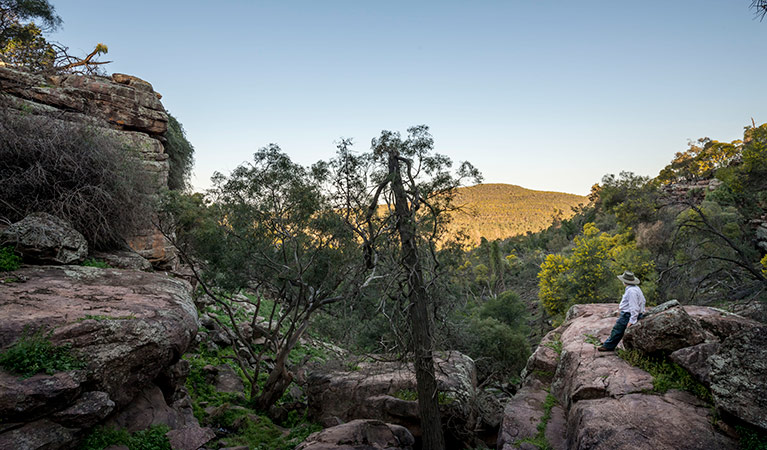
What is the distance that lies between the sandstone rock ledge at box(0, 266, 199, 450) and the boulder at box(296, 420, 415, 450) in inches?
101

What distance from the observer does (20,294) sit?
6090 mm

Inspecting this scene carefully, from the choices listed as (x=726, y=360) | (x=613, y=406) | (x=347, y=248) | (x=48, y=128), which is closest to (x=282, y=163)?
(x=347, y=248)

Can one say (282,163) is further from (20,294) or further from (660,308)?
(660,308)

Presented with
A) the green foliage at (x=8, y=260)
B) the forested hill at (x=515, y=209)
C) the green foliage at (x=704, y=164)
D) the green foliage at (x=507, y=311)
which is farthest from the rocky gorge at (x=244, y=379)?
the forested hill at (x=515, y=209)

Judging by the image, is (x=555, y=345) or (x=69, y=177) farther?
(x=555, y=345)

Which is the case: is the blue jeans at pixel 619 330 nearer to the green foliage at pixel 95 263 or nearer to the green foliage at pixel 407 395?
the green foliage at pixel 407 395

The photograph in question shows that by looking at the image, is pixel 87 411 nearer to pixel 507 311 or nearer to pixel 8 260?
pixel 8 260

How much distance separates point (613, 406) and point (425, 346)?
11.6ft

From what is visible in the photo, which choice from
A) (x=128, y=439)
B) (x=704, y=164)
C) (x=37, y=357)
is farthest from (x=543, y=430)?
(x=704, y=164)

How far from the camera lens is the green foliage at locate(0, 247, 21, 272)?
22.4ft

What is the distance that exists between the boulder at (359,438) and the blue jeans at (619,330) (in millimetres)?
5512

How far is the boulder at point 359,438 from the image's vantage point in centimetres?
673

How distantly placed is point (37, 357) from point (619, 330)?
36.7 feet

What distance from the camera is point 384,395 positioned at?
405 inches
